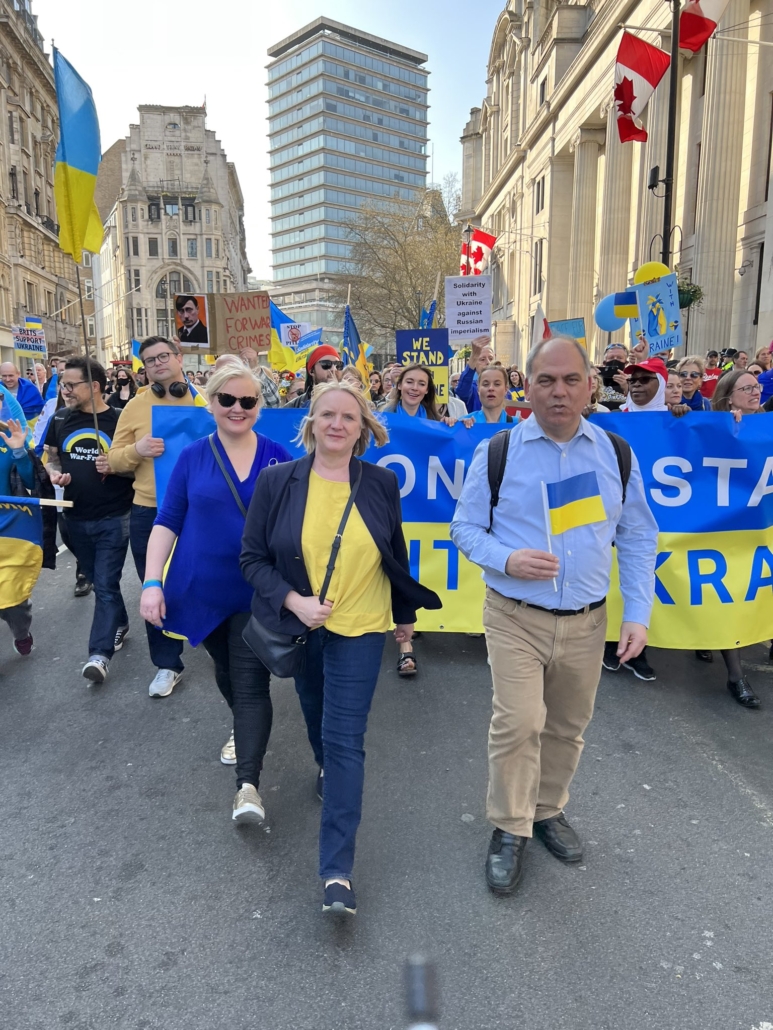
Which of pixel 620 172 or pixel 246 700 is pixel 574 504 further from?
pixel 620 172

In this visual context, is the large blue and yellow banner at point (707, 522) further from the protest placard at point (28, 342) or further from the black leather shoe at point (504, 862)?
the protest placard at point (28, 342)

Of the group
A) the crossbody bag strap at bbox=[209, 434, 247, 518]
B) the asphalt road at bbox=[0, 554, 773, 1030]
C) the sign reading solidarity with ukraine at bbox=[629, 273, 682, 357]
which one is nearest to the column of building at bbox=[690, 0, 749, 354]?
the sign reading solidarity with ukraine at bbox=[629, 273, 682, 357]

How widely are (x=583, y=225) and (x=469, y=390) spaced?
1182 inches

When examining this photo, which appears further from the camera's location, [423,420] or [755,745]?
[423,420]

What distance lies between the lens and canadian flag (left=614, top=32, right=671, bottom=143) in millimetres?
13188

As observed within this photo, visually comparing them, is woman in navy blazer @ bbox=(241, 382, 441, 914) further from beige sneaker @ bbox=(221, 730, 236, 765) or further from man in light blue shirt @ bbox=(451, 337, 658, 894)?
beige sneaker @ bbox=(221, 730, 236, 765)

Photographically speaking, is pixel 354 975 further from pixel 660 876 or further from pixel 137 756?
pixel 137 756

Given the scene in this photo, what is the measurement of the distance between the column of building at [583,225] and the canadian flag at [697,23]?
73.2 ft

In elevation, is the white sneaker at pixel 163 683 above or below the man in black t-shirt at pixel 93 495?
below

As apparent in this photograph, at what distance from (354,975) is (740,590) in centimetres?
347

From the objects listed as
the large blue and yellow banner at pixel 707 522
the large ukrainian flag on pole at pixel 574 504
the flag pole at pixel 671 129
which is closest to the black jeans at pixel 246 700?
the large ukrainian flag on pole at pixel 574 504

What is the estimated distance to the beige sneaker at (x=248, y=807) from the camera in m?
3.13

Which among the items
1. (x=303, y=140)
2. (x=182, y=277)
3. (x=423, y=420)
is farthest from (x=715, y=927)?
(x=303, y=140)

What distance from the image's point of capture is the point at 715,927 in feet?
8.51
